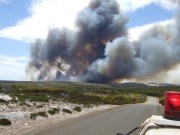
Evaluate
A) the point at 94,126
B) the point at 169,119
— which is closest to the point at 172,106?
the point at 169,119

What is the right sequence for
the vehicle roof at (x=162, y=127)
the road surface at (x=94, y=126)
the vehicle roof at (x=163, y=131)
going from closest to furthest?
the vehicle roof at (x=163, y=131) → the vehicle roof at (x=162, y=127) → the road surface at (x=94, y=126)

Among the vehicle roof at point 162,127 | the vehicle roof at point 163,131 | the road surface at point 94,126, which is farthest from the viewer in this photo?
the road surface at point 94,126

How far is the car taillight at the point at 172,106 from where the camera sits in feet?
16.2

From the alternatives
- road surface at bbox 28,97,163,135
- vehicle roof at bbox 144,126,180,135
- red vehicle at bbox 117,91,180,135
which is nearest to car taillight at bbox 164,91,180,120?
red vehicle at bbox 117,91,180,135

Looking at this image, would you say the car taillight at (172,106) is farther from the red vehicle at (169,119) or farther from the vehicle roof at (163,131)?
the vehicle roof at (163,131)

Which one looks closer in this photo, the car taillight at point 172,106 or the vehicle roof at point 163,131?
the vehicle roof at point 163,131

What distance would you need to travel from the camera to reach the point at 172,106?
497cm

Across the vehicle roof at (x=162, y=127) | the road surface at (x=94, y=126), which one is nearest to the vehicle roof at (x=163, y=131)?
the vehicle roof at (x=162, y=127)

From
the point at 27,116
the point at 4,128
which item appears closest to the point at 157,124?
the point at 4,128

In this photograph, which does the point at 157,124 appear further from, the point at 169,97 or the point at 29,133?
the point at 29,133

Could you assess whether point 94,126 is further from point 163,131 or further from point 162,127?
point 163,131

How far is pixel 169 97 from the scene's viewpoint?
200 inches

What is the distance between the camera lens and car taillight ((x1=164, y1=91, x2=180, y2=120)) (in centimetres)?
495

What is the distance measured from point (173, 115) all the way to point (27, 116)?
27508 mm
